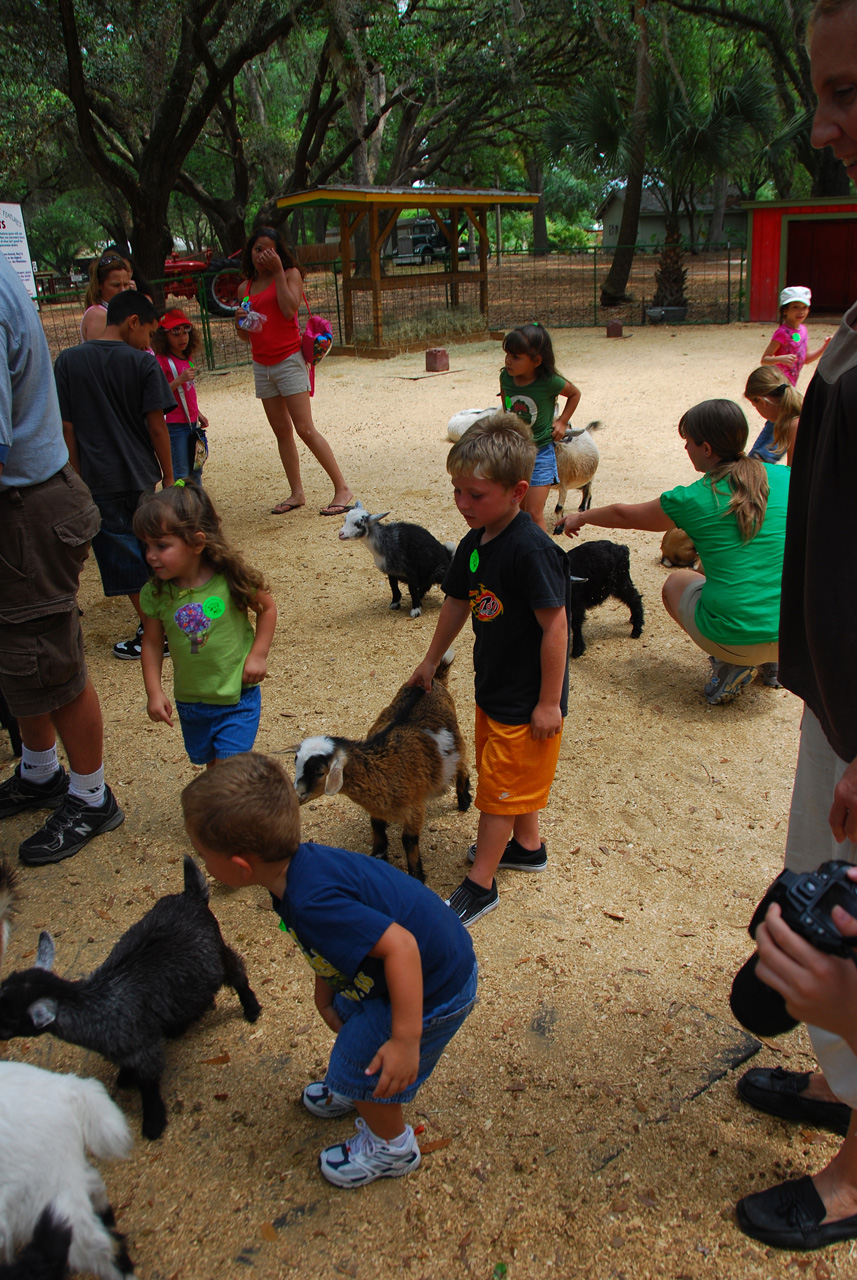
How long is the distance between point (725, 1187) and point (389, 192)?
54.3 feet

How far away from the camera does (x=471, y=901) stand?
2969 millimetres

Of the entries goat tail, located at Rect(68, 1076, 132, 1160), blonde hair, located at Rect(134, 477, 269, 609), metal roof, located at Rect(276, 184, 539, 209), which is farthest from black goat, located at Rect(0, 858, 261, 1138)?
metal roof, located at Rect(276, 184, 539, 209)

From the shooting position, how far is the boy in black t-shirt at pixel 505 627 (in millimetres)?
2674

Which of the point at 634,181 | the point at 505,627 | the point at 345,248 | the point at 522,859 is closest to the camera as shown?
the point at 505,627

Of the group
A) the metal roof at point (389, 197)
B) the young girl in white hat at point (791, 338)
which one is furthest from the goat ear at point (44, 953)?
the metal roof at point (389, 197)

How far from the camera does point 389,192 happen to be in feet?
50.7

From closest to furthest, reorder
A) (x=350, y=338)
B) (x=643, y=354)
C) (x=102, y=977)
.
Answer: (x=102, y=977) < (x=643, y=354) < (x=350, y=338)

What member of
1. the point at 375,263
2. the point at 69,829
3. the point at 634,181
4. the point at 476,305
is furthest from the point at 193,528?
the point at 476,305

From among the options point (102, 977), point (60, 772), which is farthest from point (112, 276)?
point (102, 977)

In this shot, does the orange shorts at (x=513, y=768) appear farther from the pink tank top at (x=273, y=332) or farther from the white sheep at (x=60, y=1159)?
the pink tank top at (x=273, y=332)

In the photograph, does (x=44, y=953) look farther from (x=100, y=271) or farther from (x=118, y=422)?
(x=100, y=271)

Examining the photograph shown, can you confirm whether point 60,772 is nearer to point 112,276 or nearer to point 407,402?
point 112,276

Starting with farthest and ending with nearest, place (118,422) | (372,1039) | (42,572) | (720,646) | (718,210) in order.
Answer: (718,210) → (118,422) → (720,646) → (42,572) → (372,1039)

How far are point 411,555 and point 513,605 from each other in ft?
9.35
